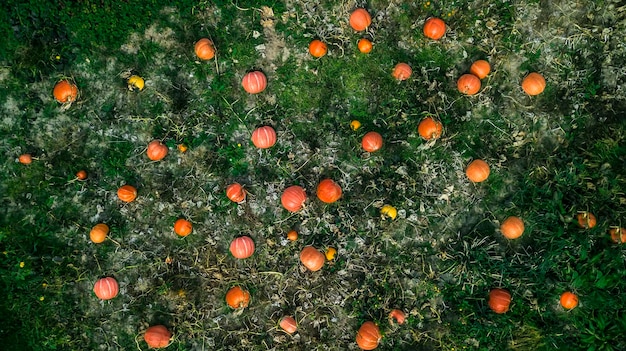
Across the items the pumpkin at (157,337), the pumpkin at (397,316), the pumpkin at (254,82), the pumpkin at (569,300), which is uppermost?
the pumpkin at (254,82)

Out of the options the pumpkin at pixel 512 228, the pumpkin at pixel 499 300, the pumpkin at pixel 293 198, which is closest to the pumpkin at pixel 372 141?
the pumpkin at pixel 293 198

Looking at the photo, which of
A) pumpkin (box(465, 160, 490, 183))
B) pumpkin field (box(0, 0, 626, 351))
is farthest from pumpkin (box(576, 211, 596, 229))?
pumpkin (box(465, 160, 490, 183))

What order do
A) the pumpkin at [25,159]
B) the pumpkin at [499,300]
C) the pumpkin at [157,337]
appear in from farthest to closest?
the pumpkin at [25,159]
the pumpkin at [157,337]
the pumpkin at [499,300]

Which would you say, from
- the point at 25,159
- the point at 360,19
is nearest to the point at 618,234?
the point at 360,19

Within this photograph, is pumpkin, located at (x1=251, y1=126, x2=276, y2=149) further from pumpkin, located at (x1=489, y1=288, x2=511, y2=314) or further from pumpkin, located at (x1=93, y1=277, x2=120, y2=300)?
pumpkin, located at (x1=489, y1=288, x2=511, y2=314)

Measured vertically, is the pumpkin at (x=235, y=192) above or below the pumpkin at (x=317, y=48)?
below

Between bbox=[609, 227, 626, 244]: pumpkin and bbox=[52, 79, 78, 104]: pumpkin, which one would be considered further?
bbox=[52, 79, 78, 104]: pumpkin

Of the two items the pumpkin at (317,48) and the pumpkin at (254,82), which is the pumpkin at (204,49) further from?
the pumpkin at (317,48)
